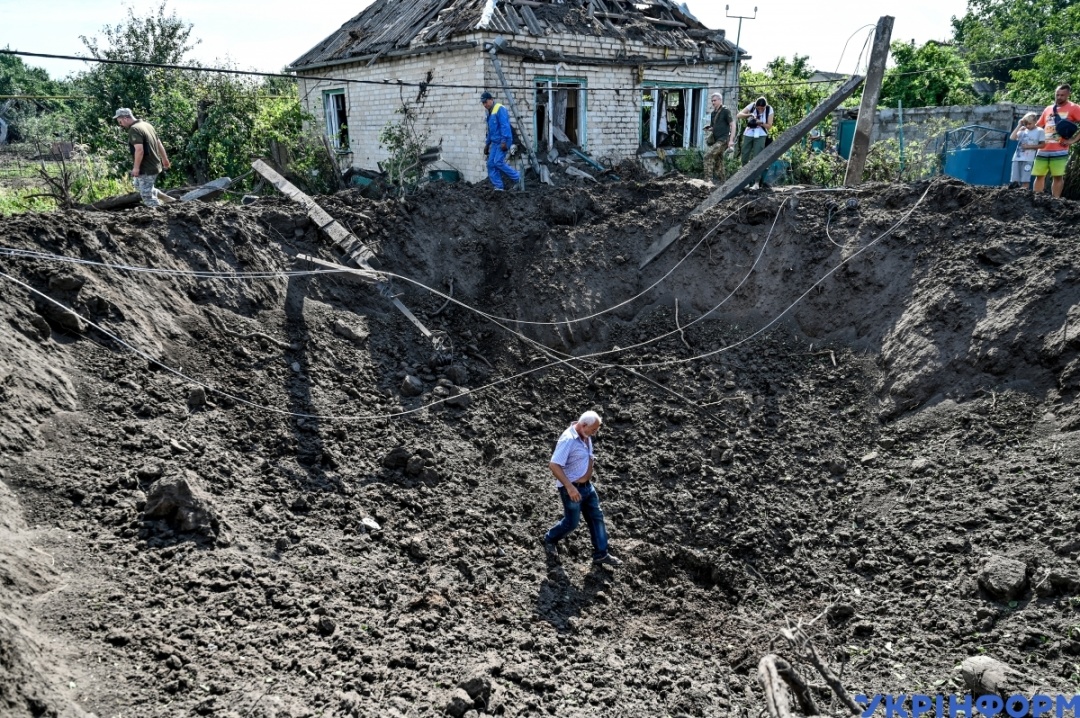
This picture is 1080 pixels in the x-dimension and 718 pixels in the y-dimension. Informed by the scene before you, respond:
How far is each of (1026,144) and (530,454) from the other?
9.21 m

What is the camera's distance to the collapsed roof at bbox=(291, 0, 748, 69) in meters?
14.0

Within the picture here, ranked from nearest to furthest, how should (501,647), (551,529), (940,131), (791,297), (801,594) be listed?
(501,647)
(801,594)
(551,529)
(791,297)
(940,131)

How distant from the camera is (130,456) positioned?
5906 mm

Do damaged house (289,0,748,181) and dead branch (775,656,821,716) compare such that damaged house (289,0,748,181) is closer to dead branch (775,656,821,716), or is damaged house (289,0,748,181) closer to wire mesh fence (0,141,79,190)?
wire mesh fence (0,141,79,190)

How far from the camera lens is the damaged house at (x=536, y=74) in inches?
550

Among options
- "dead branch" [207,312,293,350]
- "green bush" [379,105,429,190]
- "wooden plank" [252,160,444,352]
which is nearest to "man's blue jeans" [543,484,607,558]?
"wooden plank" [252,160,444,352]

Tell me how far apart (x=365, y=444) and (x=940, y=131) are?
15.5m

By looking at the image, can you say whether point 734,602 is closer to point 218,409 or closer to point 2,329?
point 218,409

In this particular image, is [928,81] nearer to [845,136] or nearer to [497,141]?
[845,136]

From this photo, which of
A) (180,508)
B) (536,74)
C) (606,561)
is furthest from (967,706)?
(536,74)

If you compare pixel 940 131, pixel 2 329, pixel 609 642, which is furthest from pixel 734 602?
pixel 940 131

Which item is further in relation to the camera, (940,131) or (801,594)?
(940,131)

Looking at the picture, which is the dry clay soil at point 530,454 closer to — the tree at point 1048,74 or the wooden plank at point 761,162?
the wooden plank at point 761,162

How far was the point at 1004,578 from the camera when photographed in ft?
17.9
